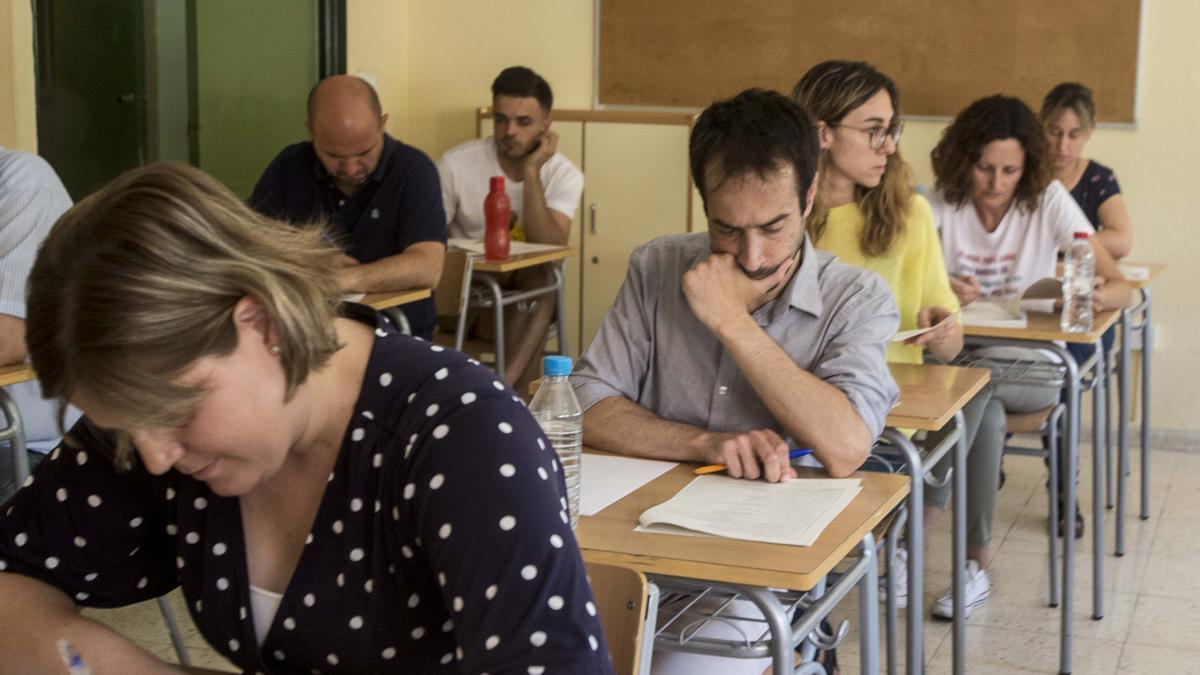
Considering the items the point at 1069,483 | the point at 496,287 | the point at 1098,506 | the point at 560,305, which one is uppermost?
the point at 496,287

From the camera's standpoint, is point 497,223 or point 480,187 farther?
point 480,187

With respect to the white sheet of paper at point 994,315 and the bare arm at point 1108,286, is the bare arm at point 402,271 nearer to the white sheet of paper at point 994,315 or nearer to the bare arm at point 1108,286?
the white sheet of paper at point 994,315

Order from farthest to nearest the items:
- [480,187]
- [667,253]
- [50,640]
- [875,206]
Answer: [480,187]
[875,206]
[667,253]
[50,640]

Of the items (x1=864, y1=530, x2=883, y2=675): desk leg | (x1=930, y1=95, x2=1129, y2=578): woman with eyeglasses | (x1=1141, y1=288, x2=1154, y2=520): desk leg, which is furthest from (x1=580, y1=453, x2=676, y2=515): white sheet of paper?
(x1=1141, y1=288, x2=1154, y2=520): desk leg

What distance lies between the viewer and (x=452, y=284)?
13.8 feet

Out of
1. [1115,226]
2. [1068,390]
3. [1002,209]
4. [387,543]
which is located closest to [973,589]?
[1068,390]

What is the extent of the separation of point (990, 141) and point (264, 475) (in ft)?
10.0

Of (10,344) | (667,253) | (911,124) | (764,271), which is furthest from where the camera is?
(911,124)

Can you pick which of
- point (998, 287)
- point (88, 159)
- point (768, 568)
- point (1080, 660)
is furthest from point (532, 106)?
point (768, 568)

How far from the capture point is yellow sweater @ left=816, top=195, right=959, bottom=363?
2.96 meters

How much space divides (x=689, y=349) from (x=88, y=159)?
3019mm

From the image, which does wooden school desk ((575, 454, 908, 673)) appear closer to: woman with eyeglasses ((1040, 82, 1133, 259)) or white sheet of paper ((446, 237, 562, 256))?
white sheet of paper ((446, 237, 562, 256))

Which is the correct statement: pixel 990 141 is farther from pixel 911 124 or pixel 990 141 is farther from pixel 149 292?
pixel 149 292

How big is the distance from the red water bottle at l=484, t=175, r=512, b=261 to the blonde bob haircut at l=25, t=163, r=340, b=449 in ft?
11.2
